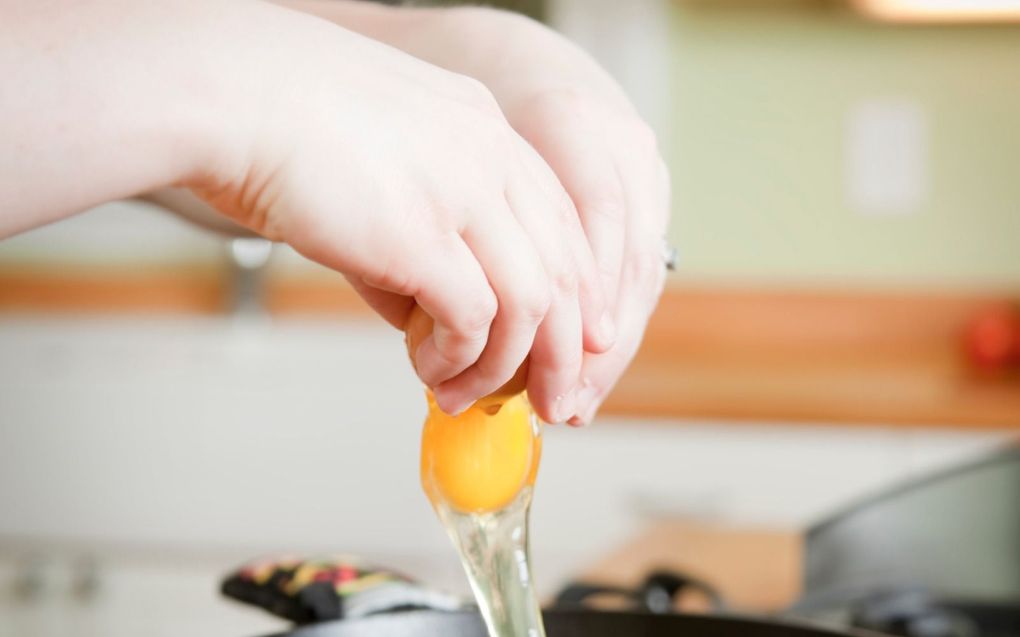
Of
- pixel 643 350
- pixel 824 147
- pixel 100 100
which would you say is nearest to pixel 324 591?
pixel 100 100

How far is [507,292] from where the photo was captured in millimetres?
411

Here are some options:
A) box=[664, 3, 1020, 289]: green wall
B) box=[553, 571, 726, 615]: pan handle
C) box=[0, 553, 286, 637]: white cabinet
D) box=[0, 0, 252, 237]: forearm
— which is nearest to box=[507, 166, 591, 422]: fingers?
box=[0, 0, 252, 237]: forearm

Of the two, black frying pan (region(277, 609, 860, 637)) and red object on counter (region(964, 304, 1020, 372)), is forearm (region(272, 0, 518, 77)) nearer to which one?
black frying pan (region(277, 609, 860, 637))

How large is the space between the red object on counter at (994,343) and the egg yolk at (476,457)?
2.06 metres

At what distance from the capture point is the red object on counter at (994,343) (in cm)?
238

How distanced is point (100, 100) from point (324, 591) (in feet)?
1.08

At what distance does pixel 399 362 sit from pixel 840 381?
0.78m

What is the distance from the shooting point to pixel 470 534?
519mm

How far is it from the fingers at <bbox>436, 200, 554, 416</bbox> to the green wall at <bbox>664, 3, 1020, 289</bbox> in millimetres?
2205

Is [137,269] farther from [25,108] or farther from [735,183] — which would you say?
[25,108]

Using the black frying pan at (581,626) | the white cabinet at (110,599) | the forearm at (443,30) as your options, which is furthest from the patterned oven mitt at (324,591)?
the white cabinet at (110,599)

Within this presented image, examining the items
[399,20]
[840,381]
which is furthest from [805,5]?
[399,20]

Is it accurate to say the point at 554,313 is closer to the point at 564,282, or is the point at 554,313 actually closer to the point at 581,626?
the point at 564,282

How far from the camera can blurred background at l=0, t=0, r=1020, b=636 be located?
2342 millimetres
